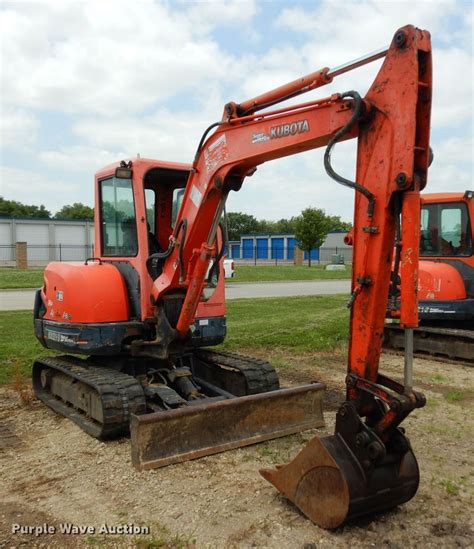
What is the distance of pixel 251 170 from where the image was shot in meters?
5.01

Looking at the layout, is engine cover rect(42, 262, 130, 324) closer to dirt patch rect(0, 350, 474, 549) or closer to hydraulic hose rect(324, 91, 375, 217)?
dirt patch rect(0, 350, 474, 549)

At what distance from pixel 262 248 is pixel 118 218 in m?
60.4

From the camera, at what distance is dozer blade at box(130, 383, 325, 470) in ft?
15.3

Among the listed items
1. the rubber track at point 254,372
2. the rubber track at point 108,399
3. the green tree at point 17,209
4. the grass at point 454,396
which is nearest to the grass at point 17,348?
the rubber track at point 108,399

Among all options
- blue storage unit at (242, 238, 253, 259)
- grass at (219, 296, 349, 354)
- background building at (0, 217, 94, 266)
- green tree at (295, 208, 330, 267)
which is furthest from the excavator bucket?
blue storage unit at (242, 238, 253, 259)

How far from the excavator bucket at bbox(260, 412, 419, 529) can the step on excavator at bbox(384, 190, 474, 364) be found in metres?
5.70

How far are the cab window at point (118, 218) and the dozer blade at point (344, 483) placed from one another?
309 cm

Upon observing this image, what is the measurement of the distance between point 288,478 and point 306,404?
1.60 m

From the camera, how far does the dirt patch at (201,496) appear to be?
11.9 feet

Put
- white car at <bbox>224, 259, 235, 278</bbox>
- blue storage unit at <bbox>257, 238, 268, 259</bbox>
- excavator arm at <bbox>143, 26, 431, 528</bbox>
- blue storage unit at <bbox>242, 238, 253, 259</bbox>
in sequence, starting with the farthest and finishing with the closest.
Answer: blue storage unit at <bbox>242, 238, 253, 259</bbox>
blue storage unit at <bbox>257, 238, 268, 259</bbox>
white car at <bbox>224, 259, 235, 278</bbox>
excavator arm at <bbox>143, 26, 431, 528</bbox>

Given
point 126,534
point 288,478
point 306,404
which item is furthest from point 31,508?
point 306,404

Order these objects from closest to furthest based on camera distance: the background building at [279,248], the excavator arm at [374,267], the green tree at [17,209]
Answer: the excavator arm at [374,267] → the background building at [279,248] → the green tree at [17,209]

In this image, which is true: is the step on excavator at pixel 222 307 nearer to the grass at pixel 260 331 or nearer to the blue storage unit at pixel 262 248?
the grass at pixel 260 331

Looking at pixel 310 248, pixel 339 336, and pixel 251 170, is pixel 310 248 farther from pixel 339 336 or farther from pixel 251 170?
pixel 251 170
